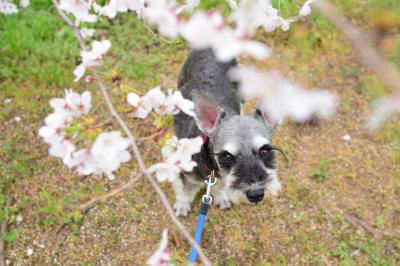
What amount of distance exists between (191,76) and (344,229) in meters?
2.43

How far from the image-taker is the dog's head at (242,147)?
11.6 feet

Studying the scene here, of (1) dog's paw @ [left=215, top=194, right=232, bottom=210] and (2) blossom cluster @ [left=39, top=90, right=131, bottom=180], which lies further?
(1) dog's paw @ [left=215, top=194, right=232, bottom=210]

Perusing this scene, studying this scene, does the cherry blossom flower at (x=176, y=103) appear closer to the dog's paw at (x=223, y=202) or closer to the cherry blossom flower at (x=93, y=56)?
the cherry blossom flower at (x=93, y=56)

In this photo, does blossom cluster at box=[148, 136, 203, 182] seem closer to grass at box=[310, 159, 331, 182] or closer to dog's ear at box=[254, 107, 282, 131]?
dog's ear at box=[254, 107, 282, 131]

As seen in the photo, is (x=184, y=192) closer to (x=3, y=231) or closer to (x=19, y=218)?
(x=19, y=218)

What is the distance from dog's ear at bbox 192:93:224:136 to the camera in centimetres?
370

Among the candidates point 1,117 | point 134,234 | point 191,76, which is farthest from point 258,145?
point 1,117

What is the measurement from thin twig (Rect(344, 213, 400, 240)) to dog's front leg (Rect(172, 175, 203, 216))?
1780mm

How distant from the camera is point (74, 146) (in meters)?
2.17

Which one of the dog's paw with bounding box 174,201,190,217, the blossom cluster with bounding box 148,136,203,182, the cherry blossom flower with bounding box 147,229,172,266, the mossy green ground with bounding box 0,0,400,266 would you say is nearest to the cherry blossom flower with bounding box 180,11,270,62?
the blossom cluster with bounding box 148,136,203,182

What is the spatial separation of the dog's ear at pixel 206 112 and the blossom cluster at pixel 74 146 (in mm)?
1501

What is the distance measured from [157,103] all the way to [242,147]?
1334 millimetres

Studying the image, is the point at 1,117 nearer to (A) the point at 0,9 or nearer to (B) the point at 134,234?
(A) the point at 0,9

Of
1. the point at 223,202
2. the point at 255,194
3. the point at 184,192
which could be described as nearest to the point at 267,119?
the point at 255,194
